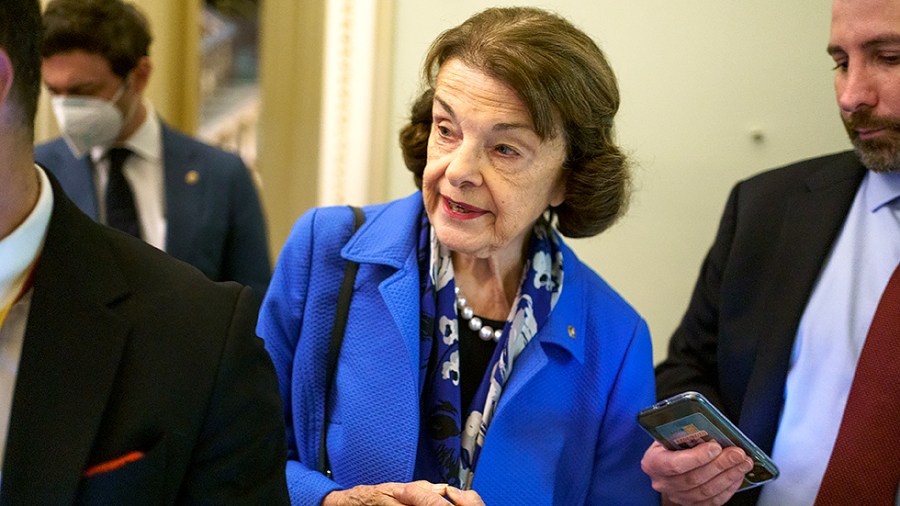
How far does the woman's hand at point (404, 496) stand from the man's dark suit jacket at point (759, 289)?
815 millimetres

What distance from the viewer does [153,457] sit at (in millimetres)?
1319

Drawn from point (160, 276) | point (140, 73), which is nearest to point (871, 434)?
point (160, 276)

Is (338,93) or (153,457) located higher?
(338,93)

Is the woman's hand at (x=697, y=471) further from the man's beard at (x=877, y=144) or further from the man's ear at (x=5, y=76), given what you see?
the man's ear at (x=5, y=76)

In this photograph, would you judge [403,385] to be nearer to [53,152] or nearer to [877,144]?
[877,144]

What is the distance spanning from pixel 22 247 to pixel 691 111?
2195 millimetres

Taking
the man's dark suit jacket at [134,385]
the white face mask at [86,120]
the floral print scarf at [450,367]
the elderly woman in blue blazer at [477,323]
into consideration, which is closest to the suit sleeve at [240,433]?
the man's dark suit jacket at [134,385]

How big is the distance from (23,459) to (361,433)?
815 millimetres

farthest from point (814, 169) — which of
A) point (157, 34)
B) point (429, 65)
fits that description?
point (157, 34)

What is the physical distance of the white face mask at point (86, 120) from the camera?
3088 millimetres

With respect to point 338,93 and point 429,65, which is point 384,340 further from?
point 338,93

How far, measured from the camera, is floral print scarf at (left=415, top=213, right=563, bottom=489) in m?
2.01

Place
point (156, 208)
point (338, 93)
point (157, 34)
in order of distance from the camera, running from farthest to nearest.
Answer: point (157, 34) < point (338, 93) < point (156, 208)

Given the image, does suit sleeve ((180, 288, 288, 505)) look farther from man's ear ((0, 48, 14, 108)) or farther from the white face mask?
the white face mask
